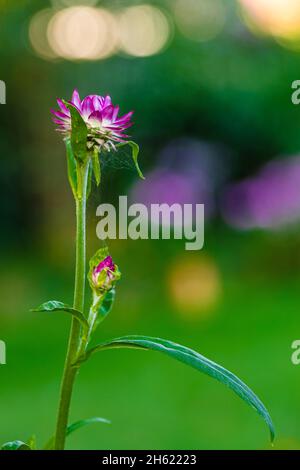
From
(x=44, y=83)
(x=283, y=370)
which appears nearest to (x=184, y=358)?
(x=283, y=370)

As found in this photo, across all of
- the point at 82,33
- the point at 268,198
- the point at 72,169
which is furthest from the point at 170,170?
the point at 72,169

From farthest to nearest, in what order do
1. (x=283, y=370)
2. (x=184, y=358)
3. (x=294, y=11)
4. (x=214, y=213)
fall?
(x=214, y=213) < (x=294, y=11) < (x=283, y=370) < (x=184, y=358)

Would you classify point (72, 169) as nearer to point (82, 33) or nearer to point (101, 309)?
point (101, 309)

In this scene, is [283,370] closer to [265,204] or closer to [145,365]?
[145,365]

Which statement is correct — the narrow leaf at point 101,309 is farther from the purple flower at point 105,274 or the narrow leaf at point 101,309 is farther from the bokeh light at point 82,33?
the bokeh light at point 82,33

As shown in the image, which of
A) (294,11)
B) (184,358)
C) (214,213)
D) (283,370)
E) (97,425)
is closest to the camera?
(184,358)

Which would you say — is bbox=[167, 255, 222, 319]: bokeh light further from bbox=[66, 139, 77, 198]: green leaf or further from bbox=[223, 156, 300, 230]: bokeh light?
bbox=[66, 139, 77, 198]: green leaf

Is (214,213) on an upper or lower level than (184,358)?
upper
